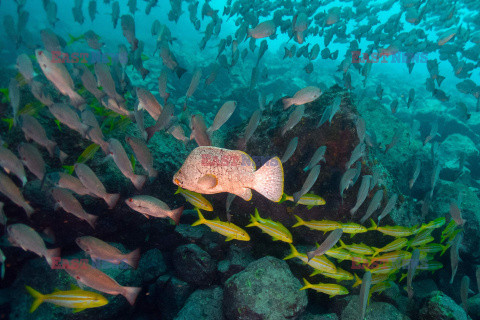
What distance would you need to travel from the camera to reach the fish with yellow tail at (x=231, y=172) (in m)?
2.16

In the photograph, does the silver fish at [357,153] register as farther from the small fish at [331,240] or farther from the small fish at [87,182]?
the small fish at [87,182]

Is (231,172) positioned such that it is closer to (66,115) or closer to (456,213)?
(66,115)

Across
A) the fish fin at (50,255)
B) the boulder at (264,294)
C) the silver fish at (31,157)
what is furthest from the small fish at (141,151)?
the boulder at (264,294)

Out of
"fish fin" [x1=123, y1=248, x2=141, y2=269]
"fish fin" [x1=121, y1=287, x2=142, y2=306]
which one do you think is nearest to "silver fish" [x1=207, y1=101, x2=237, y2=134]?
"fish fin" [x1=123, y1=248, x2=141, y2=269]

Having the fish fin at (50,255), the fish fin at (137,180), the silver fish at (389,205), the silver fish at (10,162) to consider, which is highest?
the silver fish at (10,162)

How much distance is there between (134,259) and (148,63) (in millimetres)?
19728

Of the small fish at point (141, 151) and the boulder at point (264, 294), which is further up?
the small fish at point (141, 151)

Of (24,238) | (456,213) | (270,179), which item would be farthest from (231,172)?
(456,213)

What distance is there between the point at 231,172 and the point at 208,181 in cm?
25

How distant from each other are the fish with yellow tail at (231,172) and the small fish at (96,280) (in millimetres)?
1560

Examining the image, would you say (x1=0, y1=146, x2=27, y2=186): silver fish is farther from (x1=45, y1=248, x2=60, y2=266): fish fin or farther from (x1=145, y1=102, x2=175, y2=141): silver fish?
(x1=145, y1=102, x2=175, y2=141): silver fish

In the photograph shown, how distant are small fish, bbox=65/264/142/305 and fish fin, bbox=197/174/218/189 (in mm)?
1652

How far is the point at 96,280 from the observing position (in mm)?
2551

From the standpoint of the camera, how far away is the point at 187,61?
1917 centimetres
